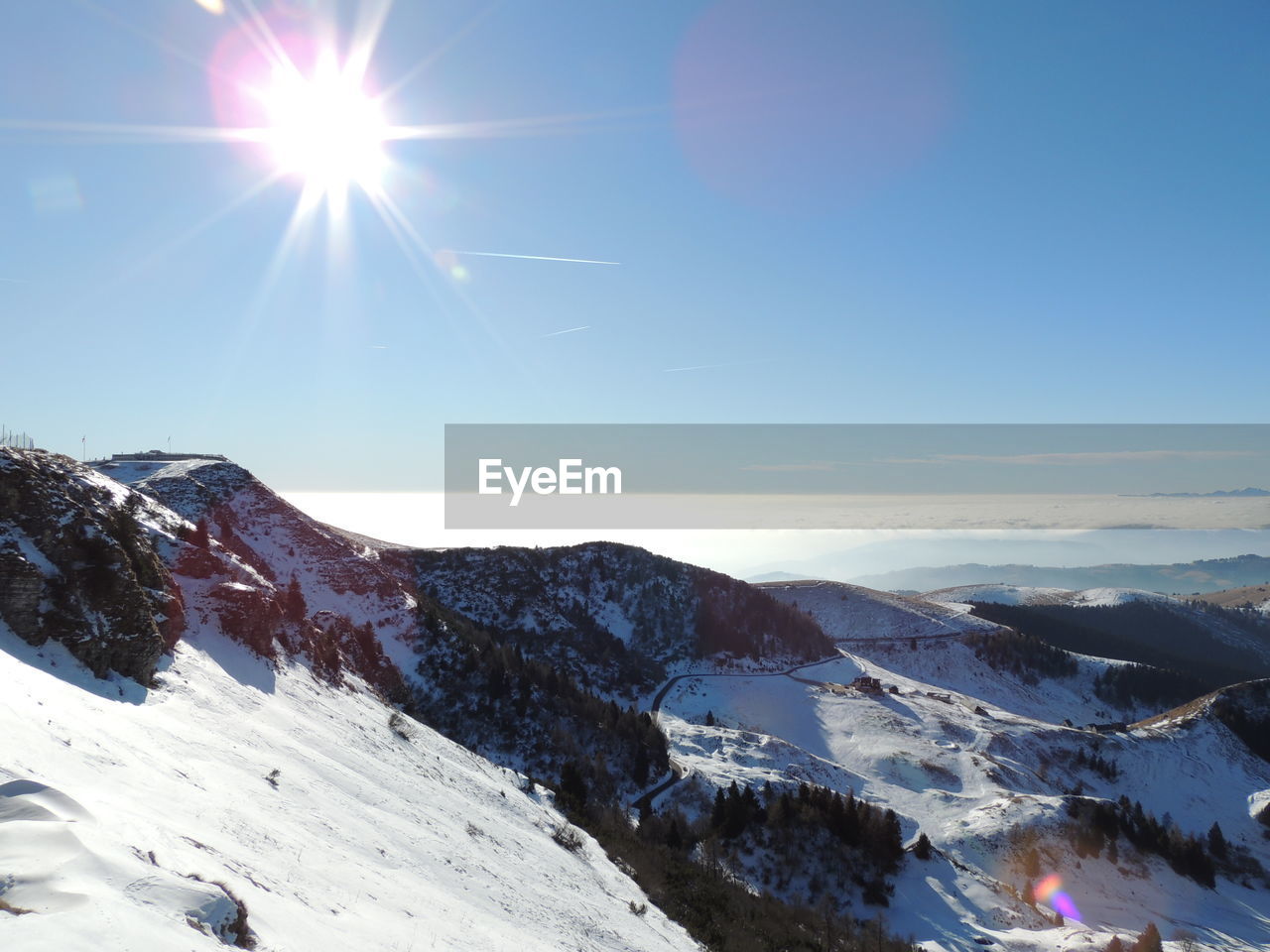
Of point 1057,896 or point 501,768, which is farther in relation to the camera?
point 1057,896

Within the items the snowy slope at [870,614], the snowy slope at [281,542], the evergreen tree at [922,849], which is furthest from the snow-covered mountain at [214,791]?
the snowy slope at [870,614]

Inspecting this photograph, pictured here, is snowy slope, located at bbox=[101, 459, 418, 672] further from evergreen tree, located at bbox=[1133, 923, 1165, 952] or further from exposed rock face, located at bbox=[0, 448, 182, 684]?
evergreen tree, located at bbox=[1133, 923, 1165, 952]

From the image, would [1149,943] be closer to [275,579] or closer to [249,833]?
[249,833]

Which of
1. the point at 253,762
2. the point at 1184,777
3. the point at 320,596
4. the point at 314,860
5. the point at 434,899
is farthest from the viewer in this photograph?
the point at 1184,777

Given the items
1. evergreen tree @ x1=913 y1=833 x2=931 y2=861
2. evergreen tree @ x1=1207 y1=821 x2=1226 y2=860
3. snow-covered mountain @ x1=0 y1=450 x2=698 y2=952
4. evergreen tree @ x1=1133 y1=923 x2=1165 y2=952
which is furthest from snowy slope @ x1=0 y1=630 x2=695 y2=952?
evergreen tree @ x1=1207 y1=821 x2=1226 y2=860

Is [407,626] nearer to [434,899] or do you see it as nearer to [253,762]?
[253,762]

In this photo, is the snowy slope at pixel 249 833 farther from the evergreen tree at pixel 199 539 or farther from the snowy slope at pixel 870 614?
the snowy slope at pixel 870 614

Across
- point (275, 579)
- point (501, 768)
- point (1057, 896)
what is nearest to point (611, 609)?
point (275, 579)

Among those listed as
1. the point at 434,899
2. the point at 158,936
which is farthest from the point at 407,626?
the point at 158,936

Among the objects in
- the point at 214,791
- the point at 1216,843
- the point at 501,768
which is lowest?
the point at 1216,843
